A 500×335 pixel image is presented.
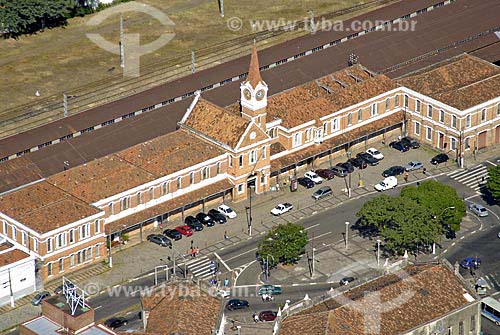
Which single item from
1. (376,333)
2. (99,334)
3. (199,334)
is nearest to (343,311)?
(376,333)

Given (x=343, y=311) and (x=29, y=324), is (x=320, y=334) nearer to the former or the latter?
Result: (x=343, y=311)

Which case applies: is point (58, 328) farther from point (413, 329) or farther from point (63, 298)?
point (413, 329)

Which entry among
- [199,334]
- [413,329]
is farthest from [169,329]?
[413,329]

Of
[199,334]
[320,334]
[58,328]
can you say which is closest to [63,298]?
[58,328]

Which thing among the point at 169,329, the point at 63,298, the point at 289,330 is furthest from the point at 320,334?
the point at 63,298

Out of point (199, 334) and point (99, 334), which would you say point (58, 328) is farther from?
point (199, 334)

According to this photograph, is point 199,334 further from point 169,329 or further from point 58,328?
point 58,328
